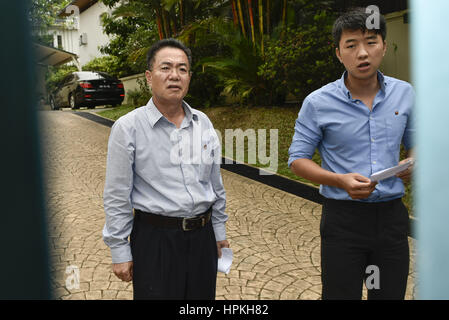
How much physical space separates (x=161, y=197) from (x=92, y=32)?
27628mm

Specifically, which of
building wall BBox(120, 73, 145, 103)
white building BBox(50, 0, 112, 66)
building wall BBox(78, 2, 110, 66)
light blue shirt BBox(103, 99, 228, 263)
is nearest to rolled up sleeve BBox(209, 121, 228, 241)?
light blue shirt BBox(103, 99, 228, 263)

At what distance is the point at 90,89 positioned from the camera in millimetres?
15133

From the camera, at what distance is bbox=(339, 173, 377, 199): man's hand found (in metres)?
1.79

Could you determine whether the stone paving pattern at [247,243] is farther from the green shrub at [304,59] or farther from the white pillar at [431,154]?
the green shrub at [304,59]

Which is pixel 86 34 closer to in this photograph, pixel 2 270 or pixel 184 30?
pixel 184 30

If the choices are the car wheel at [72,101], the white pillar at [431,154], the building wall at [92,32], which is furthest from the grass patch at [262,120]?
the building wall at [92,32]

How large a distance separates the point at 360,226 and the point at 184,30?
33.8 feet

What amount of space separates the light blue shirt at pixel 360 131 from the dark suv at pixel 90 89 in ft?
45.7

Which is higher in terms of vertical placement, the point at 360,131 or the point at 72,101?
the point at 72,101

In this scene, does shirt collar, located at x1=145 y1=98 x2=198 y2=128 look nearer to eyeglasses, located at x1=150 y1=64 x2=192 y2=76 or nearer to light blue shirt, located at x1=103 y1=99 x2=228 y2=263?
light blue shirt, located at x1=103 y1=99 x2=228 y2=263

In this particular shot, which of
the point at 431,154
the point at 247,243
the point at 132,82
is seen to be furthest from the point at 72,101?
the point at 431,154

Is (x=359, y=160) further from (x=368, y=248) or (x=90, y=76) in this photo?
(x=90, y=76)

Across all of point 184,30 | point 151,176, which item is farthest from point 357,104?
point 184,30

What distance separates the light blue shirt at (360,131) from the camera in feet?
6.40
